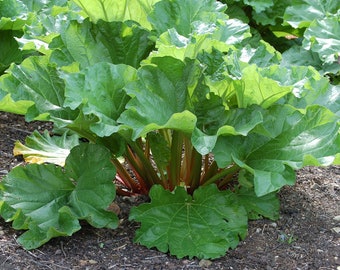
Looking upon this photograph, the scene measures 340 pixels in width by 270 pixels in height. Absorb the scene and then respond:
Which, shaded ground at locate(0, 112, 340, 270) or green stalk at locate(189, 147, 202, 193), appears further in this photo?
green stalk at locate(189, 147, 202, 193)

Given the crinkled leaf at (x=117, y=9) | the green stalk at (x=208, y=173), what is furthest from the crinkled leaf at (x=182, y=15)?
the green stalk at (x=208, y=173)

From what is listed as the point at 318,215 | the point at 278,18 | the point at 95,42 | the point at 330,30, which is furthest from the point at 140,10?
the point at 278,18

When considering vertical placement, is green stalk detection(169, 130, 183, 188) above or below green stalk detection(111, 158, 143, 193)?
above

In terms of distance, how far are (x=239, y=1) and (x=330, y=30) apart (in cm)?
85

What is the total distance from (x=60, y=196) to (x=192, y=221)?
62 centimetres

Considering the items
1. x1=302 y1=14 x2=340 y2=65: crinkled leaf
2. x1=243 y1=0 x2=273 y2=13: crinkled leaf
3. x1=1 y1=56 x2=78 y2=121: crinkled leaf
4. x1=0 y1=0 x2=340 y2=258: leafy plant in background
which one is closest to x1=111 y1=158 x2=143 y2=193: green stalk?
x1=0 y1=0 x2=340 y2=258: leafy plant in background

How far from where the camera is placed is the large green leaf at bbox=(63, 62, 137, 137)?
8.90ft

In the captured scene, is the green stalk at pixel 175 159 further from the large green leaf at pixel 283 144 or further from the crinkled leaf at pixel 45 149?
the crinkled leaf at pixel 45 149

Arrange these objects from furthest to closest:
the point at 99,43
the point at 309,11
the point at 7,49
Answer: the point at 309,11 < the point at 7,49 < the point at 99,43

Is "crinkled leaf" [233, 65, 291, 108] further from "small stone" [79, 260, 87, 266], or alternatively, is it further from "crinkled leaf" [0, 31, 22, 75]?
"crinkled leaf" [0, 31, 22, 75]

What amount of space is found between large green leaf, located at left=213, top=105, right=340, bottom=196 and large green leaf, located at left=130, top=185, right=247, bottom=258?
25cm

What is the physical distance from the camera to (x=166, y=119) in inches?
110

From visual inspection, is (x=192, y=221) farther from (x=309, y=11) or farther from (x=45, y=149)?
(x=309, y=11)

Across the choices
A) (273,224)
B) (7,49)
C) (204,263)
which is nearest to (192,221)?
(204,263)
